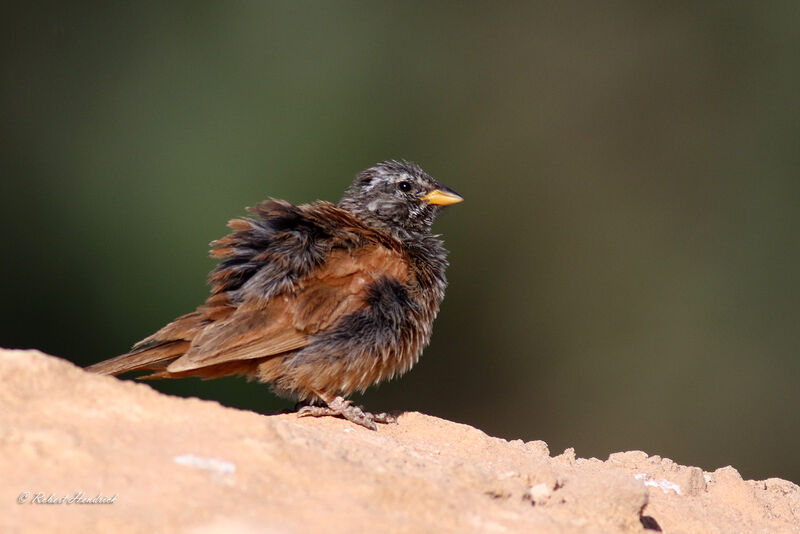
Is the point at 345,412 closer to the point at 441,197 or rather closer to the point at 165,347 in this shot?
the point at 165,347

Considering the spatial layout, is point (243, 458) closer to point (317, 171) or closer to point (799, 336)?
point (317, 171)

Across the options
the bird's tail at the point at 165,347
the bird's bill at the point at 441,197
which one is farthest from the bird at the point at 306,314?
the bird's bill at the point at 441,197

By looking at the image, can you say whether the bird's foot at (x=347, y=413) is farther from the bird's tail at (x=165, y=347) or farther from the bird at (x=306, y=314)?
the bird's tail at (x=165, y=347)

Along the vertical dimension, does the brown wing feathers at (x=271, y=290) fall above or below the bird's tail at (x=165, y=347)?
above

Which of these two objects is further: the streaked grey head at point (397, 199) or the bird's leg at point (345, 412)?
the streaked grey head at point (397, 199)

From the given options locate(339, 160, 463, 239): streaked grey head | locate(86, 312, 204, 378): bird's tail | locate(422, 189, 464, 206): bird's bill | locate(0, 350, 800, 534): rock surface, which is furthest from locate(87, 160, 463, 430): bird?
locate(0, 350, 800, 534): rock surface

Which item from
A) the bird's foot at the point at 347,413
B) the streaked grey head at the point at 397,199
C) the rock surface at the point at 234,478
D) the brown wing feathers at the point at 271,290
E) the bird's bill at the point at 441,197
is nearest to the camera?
the rock surface at the point at 234,478

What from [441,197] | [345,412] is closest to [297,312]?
[345,412]
